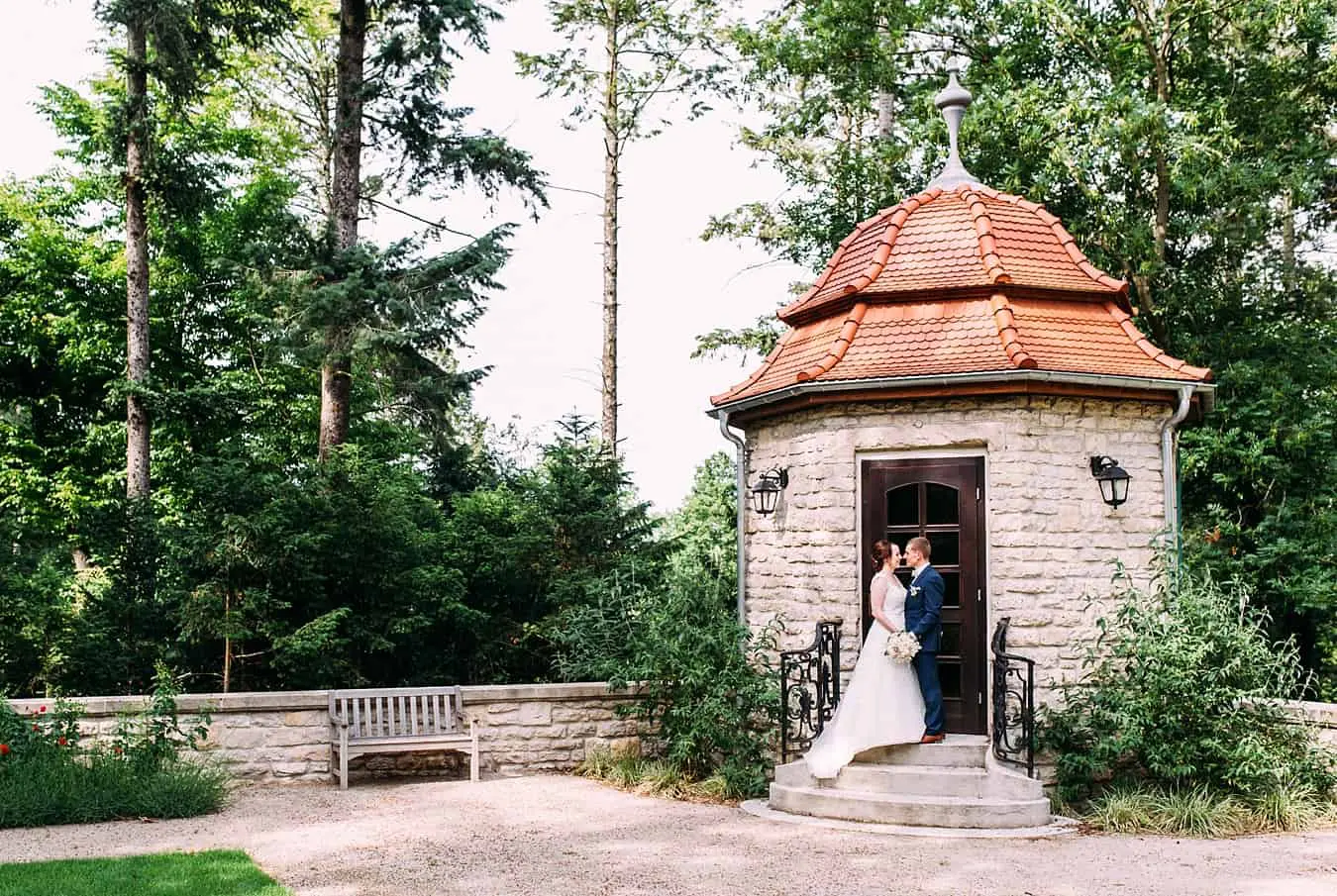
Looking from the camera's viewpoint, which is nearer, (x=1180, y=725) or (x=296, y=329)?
(x=1180, y=725)

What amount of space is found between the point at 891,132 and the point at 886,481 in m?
12.0

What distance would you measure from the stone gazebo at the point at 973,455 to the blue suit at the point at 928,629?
29 centimetres

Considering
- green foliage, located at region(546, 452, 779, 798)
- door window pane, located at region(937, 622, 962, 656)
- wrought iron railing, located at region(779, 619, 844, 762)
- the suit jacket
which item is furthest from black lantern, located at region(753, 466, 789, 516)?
door window pane, located at region(937, 622, 962, 656)

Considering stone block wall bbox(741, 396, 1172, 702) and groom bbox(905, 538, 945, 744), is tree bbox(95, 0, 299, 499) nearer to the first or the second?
stone block wall bbox(741, 396, 1172, 702)

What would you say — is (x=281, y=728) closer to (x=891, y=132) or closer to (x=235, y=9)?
(x=235, y=9)

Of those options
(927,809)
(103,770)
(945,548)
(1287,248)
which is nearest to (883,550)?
(945,548)

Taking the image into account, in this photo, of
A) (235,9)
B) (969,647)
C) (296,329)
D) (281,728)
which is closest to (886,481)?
(969,647)

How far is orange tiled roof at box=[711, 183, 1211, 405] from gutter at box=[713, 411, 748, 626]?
29 cm

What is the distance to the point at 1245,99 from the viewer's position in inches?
629

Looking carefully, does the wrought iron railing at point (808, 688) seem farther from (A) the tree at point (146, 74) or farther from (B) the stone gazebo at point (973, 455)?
(A) the tree at point (146, 74)

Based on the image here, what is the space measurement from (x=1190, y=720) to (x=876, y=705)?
2268 millimetres

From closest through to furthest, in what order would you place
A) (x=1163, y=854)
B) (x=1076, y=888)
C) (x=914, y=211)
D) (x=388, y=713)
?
(x=1076, y=888) → (x=1163, y=854) → (x=388, y=713) → (x=914, y=211)

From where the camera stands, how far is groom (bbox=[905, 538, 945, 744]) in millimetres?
8992

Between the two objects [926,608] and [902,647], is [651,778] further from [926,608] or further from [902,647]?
[926,608]
